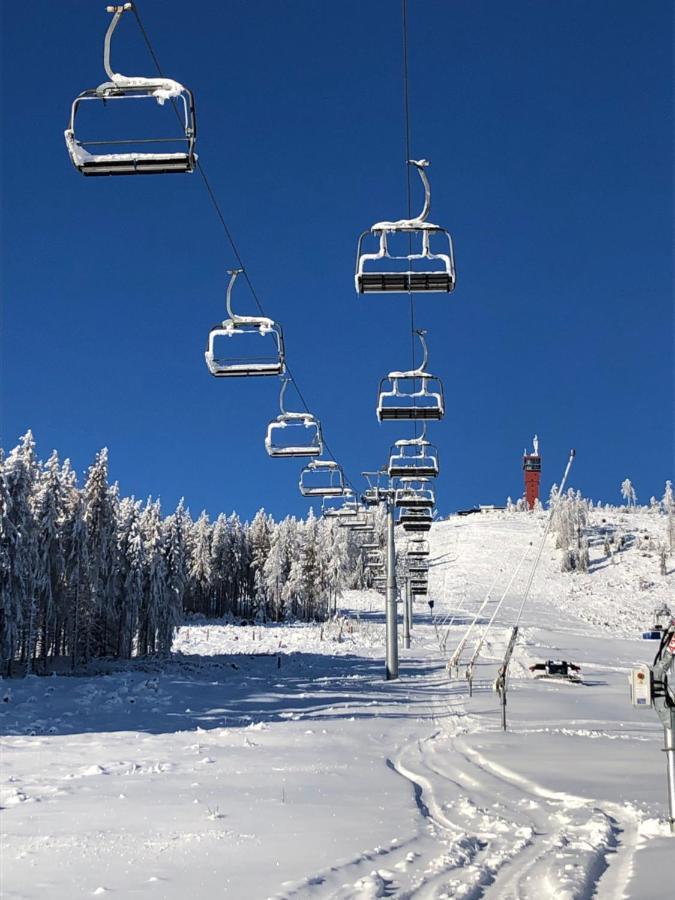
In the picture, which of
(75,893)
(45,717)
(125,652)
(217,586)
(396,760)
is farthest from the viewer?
(217,586)

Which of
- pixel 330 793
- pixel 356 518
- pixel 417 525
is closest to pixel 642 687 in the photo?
pixel 330 793

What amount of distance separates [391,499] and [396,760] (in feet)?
59.9

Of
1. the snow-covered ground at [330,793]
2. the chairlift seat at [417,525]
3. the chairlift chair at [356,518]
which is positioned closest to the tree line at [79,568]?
the snow-covered ground at [330,793]

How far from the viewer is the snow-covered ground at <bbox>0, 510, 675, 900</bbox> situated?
23.2 ft

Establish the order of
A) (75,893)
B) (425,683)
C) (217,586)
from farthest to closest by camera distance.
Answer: (217,586) → (425,683) → (75,893)

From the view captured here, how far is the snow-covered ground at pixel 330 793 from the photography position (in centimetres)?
709

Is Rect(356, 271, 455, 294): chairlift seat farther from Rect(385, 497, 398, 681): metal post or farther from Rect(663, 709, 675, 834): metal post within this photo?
Rect(385, 497, 398, 681): metal post

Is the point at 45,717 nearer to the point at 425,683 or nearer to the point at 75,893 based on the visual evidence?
the point at 425,683

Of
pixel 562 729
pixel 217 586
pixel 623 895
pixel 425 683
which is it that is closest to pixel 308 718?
pixel 562 729

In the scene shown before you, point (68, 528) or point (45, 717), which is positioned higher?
point (68, 528)

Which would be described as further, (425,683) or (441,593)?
(441,593)

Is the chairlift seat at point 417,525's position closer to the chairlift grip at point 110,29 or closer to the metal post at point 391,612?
the metal post at point 391,612

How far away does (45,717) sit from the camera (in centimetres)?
2252

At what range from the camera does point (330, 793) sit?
36.6 ft
